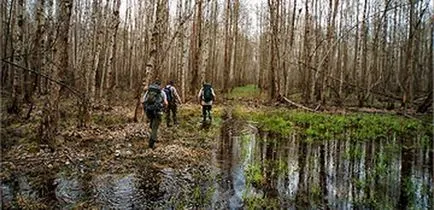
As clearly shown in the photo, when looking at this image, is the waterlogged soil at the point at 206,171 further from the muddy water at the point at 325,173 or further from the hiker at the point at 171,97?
the hiker at the point at 171,97

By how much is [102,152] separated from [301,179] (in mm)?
5194

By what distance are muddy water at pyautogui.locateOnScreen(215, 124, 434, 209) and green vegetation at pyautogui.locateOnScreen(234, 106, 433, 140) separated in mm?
1201

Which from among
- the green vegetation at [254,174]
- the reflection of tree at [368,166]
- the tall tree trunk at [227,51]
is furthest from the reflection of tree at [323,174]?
the tall tree trunk at [227,51]

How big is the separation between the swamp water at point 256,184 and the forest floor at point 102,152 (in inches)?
4.5

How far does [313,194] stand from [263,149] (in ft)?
14.7

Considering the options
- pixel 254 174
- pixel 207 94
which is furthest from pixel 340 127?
pixel 254 174

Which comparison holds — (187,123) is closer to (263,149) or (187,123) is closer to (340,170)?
(263,149)

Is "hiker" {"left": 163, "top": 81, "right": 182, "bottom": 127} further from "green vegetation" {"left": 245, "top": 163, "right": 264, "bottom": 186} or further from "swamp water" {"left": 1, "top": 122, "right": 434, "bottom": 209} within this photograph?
"green vegetation" {"left": 245, "top": 163, "right": 264, "bottom": 186}

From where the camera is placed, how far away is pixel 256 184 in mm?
8211

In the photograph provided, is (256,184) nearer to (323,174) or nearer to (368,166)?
(323,174)

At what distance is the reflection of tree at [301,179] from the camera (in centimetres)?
722

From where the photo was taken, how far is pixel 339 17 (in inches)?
1339

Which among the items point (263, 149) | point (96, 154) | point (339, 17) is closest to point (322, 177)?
point (263, 149)

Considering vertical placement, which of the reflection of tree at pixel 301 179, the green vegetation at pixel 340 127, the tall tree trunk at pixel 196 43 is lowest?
the reflection of tree at pixel 301 179
